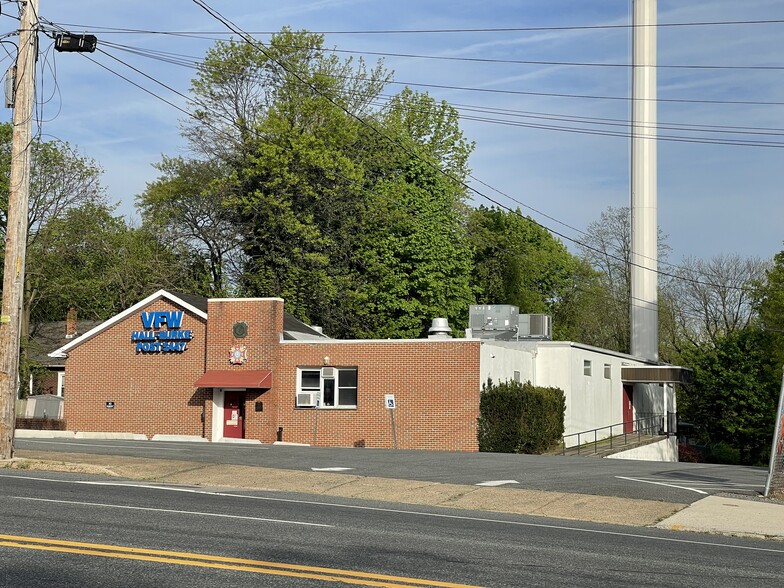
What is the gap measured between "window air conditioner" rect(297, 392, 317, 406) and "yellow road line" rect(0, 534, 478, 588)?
29810 millimetres

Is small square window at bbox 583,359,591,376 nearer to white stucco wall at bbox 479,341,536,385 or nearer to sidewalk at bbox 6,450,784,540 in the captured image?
white stucco wall at bbox 479,341,536,385


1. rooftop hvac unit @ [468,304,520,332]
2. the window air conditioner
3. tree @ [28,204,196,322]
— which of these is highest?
tree @ [28,204,196,322]

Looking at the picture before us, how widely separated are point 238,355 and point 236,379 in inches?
44.5

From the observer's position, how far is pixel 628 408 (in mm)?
56844

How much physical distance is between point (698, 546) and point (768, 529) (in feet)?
11.0

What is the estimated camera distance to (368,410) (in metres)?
40.6

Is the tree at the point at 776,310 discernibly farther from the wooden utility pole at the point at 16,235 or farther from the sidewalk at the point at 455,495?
the wooden utility pole at the point at 16,235

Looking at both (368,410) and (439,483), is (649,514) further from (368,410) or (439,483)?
(368,410)

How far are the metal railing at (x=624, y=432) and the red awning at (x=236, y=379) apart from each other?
40.7 feet

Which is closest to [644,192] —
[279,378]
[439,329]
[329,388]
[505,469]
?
[439,329]

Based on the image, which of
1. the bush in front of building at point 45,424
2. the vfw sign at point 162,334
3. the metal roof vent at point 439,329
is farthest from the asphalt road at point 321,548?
the bush in front of building at point 45,424

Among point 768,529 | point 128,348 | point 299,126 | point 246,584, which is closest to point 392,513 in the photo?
point 768,529

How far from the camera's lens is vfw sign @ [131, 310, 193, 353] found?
43.8 m

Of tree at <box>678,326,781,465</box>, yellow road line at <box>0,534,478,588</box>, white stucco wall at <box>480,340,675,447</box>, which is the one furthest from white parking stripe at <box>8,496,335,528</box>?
tree at <box>678,326,781,465</box>
